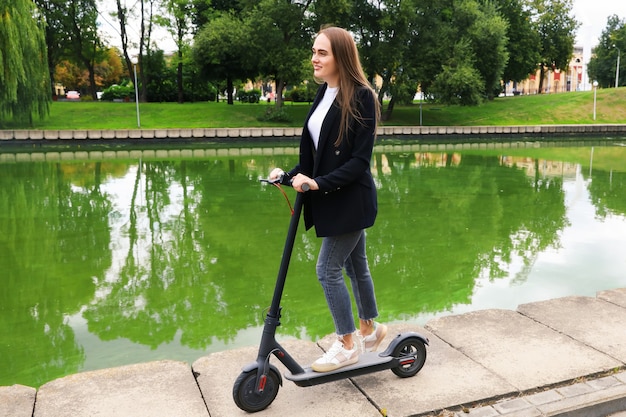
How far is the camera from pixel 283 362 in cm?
243

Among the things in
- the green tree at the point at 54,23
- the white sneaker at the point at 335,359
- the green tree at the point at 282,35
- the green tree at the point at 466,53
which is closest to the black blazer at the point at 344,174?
the white sneaker at the point at 335,359

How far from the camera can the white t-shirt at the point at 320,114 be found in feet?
7.88

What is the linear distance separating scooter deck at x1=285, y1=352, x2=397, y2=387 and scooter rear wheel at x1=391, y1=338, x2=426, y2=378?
5 centimetres

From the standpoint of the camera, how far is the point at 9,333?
3.88 meters

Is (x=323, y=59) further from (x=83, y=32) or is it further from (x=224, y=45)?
(x=83, y=32)

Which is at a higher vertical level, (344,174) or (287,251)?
(344,174)

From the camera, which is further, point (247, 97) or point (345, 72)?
point (247, 97)

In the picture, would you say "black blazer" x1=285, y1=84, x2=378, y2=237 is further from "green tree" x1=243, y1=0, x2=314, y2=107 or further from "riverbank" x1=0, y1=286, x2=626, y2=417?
"green tree" x1=243, y1=0, x2=314, y2=107

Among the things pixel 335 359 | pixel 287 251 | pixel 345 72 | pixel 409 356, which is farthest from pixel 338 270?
pixel 345 72

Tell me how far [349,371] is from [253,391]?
0.43 meters

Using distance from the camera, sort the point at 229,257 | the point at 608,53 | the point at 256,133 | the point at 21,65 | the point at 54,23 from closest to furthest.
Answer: the point at 229,257 < the point at 21,65 < the point at 256,133 < the point at 54,23 < the point at 608,53

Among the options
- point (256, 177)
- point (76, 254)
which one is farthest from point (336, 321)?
point (256, 177)

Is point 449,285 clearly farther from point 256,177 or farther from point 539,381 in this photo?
point 256,177

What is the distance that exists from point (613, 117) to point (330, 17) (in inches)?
625
